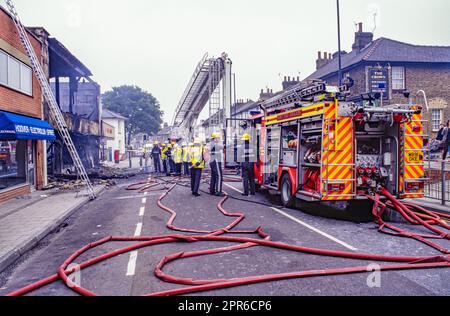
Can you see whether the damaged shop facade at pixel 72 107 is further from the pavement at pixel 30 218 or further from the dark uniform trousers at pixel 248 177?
the dark uniform trousers at pixel 248 177

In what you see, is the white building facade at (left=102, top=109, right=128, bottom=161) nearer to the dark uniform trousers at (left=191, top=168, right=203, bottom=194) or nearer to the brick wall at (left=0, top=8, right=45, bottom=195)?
the brick wall at (left=0, top=8, right=45, bottom=195)

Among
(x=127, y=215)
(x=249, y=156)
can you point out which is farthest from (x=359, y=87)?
(x=127, y=215)

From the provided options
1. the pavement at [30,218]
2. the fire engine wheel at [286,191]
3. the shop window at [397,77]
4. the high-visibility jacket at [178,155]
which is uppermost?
the shop window at [397,77]

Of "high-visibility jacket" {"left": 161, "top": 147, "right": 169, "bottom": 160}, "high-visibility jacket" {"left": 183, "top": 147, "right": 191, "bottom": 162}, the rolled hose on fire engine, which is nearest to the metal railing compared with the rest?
the rolled hose on fire engine

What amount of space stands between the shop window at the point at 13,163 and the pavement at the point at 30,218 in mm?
634

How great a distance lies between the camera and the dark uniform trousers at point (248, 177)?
11.2 m

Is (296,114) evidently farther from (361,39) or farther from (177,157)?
(361,39)

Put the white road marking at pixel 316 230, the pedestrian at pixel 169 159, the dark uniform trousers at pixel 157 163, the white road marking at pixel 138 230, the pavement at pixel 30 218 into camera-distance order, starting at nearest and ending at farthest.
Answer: the white road marking at pixel 316 230 → the pavement at pixel 30 218 → the white road marking at pixel 138 230 → the pedestrian at pixel 169 159 → the dark uniform trousers at pixel 157 163

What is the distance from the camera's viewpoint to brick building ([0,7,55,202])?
10.9m

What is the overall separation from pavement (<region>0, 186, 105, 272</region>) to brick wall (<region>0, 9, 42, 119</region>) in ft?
9.72

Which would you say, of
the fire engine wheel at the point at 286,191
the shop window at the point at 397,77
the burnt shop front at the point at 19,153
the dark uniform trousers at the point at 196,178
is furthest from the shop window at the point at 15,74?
the shop window at the point at 397,77

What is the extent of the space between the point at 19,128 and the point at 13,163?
241cm

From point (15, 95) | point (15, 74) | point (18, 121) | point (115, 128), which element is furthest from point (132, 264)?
point (115, 128)
